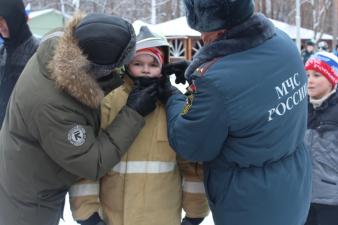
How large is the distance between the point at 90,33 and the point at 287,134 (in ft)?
2.78

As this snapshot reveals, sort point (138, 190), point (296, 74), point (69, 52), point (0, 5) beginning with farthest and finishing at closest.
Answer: point (0, 5) < point (138, 190) < point (296, 74) < point (69, 52)

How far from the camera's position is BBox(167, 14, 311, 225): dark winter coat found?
71.3 inches

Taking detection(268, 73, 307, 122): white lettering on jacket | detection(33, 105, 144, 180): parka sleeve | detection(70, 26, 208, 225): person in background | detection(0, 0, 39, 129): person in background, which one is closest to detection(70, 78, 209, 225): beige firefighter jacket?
detection(70, 26, 208, 225): person in background

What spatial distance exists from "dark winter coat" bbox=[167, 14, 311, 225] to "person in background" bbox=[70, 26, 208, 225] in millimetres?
149

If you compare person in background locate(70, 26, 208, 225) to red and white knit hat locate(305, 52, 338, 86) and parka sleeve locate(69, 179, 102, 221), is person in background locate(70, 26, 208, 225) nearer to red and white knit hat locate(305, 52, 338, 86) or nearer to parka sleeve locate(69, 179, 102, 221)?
parka sleeve locate(69, 179, 102, 221)

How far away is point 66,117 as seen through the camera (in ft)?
6.13

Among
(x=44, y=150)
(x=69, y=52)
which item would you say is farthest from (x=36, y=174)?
(x=69, y=52)

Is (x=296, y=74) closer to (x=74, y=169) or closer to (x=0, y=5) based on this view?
(x=74, y=169)

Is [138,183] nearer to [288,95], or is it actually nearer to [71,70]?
[71,70]

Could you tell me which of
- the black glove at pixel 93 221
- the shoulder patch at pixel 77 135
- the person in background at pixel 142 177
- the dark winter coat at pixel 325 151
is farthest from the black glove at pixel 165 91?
the dark winter coat at pixel 325 151

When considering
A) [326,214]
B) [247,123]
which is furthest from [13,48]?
[326,214]

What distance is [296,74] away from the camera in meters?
1.96

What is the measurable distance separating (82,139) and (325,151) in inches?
67.1

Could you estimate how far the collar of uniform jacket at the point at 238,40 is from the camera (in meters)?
1.85
